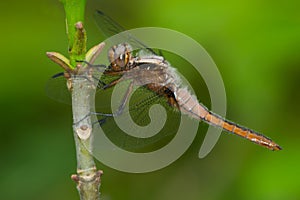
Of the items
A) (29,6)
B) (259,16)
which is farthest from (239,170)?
(29,6)

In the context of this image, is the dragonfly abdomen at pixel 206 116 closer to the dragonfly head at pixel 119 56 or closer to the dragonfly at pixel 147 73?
the dragonfly at pixel 147 73

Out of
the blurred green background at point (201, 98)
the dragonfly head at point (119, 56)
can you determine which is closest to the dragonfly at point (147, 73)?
the dragonfly head at point (119, 56)

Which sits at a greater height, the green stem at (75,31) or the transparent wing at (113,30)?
the transparent wing at (113,30)

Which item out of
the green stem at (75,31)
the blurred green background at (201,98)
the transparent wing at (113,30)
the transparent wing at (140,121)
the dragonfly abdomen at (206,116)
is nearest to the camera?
the green stem at (75,31)

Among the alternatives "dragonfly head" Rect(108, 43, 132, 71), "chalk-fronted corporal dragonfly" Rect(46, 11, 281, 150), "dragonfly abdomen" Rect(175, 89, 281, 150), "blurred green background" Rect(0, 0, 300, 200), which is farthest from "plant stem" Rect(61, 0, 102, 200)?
"blurred green background" Rect(0, 0, 300, 200)

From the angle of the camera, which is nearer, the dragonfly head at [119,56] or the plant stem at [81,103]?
the plant stem at [81,103]

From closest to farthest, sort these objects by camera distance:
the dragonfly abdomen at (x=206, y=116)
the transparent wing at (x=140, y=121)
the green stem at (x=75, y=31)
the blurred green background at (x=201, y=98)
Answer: the green stem at (x=75, y=31) → the transparent wing at (x=140, y=121) → the dragonfly abdomen at (x=206, y=116) → the blurred green background at (x=201, y=98)

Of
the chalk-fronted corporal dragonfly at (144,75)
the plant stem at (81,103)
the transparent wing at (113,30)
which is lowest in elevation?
the plant stem at (81,103)
